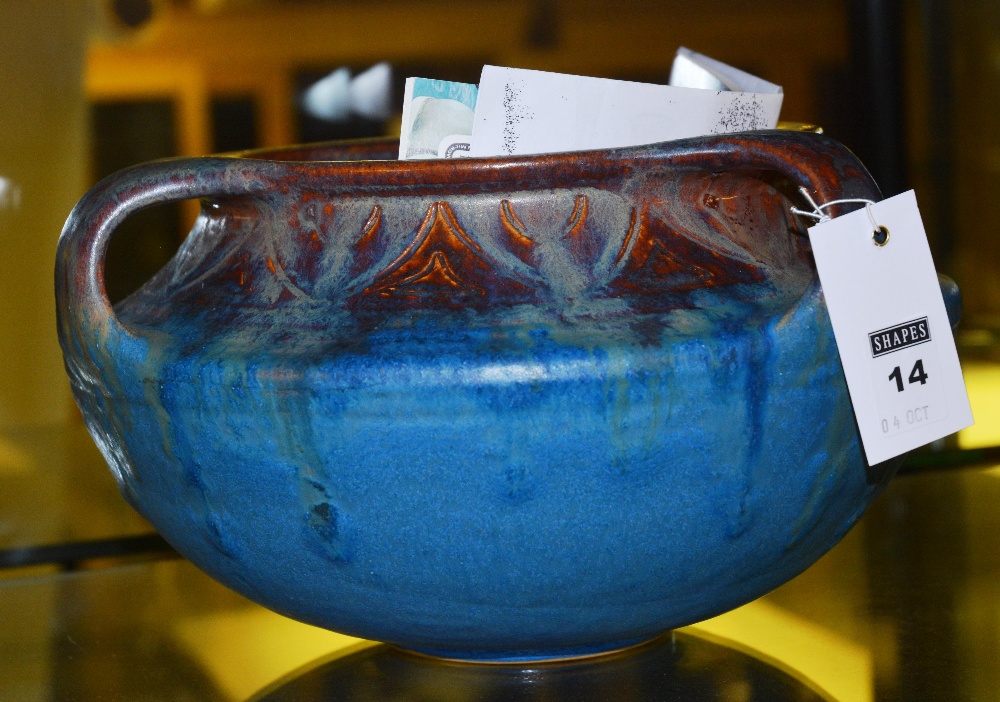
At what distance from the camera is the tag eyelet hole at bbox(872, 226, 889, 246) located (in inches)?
26.6

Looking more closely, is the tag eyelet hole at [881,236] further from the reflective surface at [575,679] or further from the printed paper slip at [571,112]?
the reflective surface at [575,679]

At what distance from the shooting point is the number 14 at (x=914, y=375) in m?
0.69

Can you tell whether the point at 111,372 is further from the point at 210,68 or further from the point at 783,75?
the point at 783,75

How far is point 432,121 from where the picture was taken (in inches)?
33.4

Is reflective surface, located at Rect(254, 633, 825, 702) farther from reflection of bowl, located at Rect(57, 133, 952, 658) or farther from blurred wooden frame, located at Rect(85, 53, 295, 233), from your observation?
blurred wooden frame, located at Rect(85, 53, 295, 233)

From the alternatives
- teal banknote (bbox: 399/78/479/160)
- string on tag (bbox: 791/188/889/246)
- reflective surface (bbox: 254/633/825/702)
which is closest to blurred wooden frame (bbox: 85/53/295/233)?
teal banknote (bbox: 399/78/479/160)

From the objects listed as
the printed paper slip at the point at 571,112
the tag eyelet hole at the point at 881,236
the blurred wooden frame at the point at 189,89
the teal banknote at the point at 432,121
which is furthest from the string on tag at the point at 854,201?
the blurred wooden frame at the point at 189,89

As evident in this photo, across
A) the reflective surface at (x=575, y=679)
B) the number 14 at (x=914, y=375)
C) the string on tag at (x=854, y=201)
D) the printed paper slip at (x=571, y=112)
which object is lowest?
the reflective surface at (x=575, y=679)

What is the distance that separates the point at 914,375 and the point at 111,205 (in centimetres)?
45

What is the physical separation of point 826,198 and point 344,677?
439 mm

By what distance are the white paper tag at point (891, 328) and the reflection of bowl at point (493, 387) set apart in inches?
0.6

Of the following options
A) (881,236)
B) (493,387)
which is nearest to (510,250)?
(493,387)

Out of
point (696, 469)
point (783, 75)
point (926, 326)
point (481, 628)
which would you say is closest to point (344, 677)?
point (481, 628)

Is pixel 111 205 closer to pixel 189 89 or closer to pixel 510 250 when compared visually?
pixel 510 250
